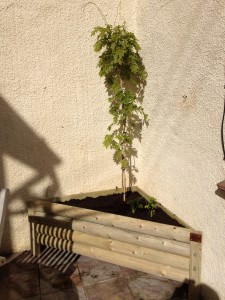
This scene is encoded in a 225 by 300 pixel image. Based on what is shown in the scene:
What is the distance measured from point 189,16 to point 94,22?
1212mm

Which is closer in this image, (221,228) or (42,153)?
(221,228)

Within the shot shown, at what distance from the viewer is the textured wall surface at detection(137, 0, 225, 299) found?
231cm

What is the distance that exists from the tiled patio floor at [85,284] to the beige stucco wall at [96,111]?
0.42 metres

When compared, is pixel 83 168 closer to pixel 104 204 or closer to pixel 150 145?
pixel 104 204

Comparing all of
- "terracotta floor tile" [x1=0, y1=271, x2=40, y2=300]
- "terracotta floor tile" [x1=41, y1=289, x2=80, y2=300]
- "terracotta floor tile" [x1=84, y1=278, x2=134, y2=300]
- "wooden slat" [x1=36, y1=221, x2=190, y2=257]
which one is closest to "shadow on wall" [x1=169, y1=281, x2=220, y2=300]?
"wooden slat" [x1=36, y1=221, x2=190, y2=257]

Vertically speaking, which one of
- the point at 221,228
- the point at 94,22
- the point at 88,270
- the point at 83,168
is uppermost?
the point at 94,22

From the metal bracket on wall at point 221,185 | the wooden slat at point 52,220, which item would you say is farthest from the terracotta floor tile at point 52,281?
the metal bracket on wall at point 221,185

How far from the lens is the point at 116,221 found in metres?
2.90

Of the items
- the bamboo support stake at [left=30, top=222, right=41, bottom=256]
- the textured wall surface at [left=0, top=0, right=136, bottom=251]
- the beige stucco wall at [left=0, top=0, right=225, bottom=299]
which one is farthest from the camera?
the bamboo support stake at [left=30, top=222, right=41, bottom=256]

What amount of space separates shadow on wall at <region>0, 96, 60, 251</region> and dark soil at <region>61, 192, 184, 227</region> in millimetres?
420

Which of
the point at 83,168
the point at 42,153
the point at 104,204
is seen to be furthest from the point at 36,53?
the point at 104,204

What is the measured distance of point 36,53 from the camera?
10.3 ft

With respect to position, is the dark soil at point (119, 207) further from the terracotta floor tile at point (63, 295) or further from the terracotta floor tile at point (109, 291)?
the terracotta floor tile at point (63, 295)

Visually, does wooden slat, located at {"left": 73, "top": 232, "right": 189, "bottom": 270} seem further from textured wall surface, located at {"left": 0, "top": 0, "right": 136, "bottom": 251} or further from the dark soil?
textured wall surface, located at {"left": 0, "top": 0, "right": 136, "bottom": 251}
